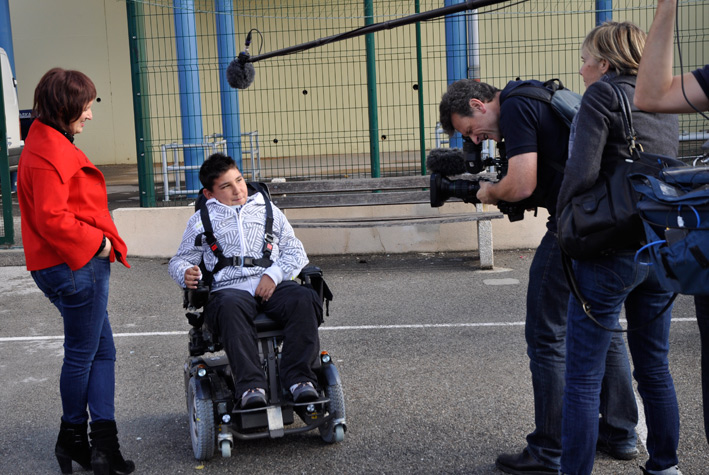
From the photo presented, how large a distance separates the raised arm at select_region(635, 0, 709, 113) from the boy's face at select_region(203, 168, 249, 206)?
2.36 meters

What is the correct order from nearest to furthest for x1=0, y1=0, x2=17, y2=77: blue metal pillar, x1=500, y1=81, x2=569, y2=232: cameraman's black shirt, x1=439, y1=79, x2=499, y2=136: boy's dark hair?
x1=500, y1=81, x2=569, y2=232: cameraman's black shirt, x1=439, y1=79, x2=499, y2=136: boy's dark hair, x1=0, y1=0, x2=17, y2=77: blue metal pillar

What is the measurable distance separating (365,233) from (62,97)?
566cm

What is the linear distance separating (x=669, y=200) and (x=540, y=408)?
4.63 ft

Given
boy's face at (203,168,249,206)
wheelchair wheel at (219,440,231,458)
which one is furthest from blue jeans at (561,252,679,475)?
boy's face at (203,168,249,206)

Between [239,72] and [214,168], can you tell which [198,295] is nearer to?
[214,168]

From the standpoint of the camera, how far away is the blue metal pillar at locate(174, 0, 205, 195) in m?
9.35

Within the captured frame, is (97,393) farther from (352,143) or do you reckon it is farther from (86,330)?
(352,143)

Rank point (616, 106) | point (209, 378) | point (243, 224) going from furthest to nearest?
point (243, 224)
point (209, 378)
point (616, 106)

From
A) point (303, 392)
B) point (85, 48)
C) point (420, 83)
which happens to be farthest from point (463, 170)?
point (85, 48)

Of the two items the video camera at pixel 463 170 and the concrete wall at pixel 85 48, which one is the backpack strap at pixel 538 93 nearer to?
the video camera at pixel 463 170

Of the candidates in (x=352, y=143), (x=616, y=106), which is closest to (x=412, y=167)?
(x=352, y=143)

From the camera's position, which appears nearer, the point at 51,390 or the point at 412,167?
the point at 51,390

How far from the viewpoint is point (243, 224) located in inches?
174

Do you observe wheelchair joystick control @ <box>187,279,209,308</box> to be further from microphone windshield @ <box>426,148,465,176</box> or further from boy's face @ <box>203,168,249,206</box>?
microphone windshield @ <box>426,148,465,176</box>
